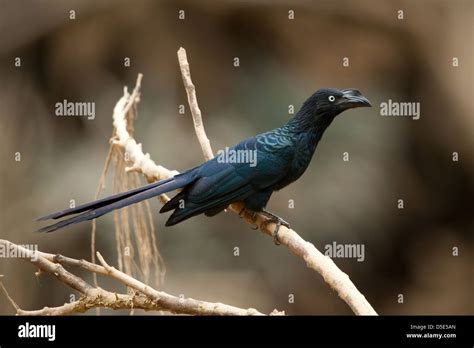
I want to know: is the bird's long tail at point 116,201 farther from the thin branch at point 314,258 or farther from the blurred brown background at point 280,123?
the blurred brown background at point 280,123

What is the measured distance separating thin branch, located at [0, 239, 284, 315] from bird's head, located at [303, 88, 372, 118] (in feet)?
4.00

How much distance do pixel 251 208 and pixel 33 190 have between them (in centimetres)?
263

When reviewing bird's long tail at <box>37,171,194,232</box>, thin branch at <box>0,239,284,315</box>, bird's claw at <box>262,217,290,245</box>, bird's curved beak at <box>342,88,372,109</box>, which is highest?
bird's curved beak at <box>342,88,372,109</box>

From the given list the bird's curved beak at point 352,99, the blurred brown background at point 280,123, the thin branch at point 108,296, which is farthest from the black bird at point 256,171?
the blurred brown background at point 280,123

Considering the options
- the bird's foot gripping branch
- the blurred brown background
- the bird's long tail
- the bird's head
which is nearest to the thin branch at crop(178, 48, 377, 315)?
the bird's foot gripping branch

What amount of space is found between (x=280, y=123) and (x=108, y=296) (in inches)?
117

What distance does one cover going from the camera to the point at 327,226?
4.93 metres

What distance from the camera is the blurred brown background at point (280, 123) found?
486 cm

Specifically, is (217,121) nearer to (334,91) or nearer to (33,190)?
(33,190)

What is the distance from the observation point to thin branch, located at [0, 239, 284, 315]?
6.68ft

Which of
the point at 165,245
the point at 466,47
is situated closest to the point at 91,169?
the point at 165,245

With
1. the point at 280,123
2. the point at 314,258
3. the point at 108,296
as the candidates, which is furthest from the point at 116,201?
the point at 280,123

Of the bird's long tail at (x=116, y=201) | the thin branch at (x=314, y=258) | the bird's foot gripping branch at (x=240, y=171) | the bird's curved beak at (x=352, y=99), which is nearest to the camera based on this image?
the thin branch at (x=314, y=258)

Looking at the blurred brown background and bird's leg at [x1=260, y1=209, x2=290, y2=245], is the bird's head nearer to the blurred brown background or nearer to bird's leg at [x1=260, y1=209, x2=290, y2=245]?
bird's leg at [x1=260, y1=209, x2=290, y2=245]
